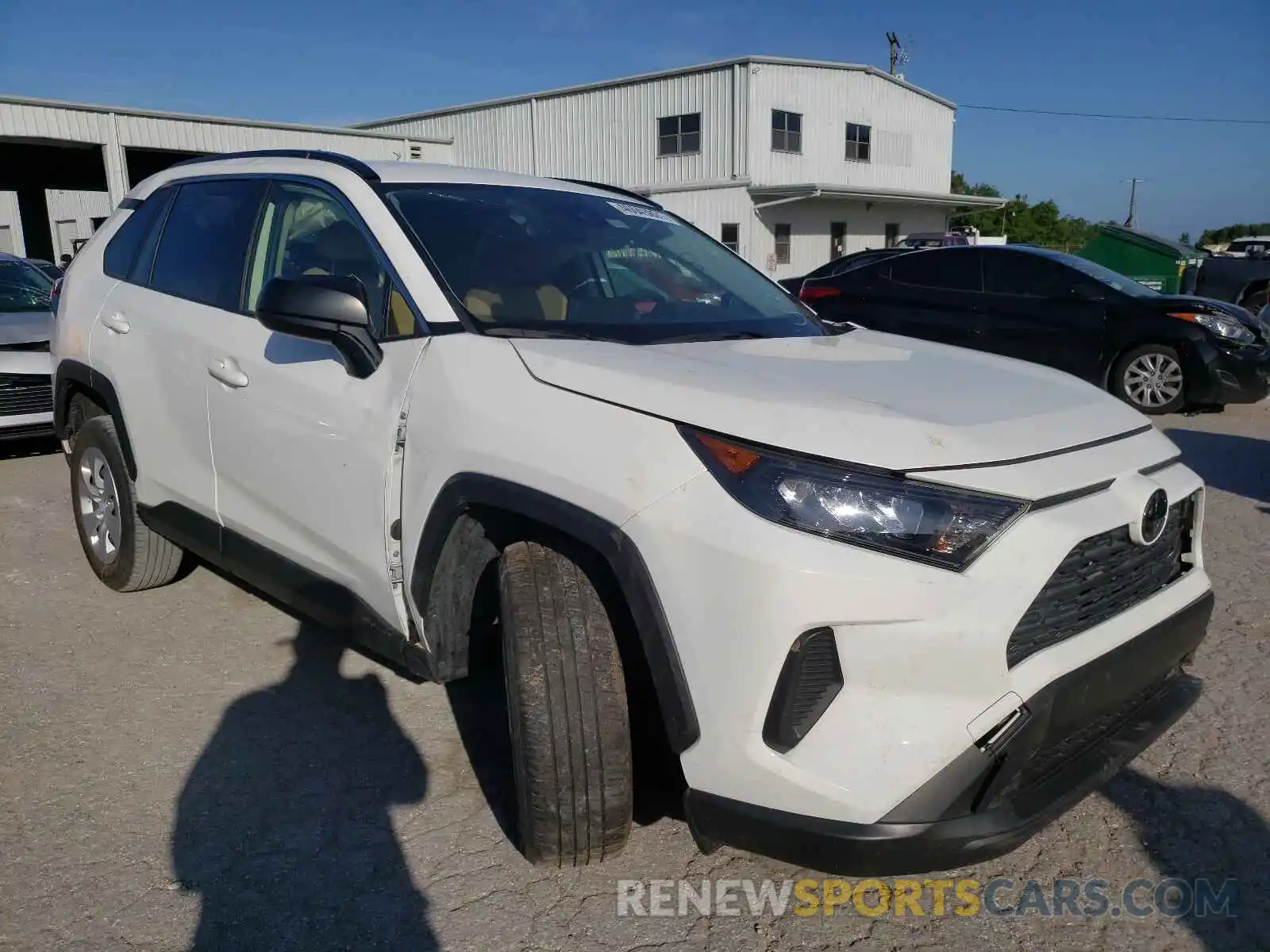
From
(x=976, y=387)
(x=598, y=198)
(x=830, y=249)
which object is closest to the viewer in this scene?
(x=976, y=387)

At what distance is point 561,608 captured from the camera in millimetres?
2371

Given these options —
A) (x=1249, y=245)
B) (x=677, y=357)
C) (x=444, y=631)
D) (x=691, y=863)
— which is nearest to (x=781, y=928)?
(x=691, y=863)

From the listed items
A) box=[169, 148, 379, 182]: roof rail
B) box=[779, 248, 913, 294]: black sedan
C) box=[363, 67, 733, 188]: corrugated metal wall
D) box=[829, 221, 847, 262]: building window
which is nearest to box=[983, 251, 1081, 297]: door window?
box=[779, 248, 913, 294]: black sedan

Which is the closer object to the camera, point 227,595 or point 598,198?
point 598,198

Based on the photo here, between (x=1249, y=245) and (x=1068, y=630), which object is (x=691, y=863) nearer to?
(x=1068, y=630)

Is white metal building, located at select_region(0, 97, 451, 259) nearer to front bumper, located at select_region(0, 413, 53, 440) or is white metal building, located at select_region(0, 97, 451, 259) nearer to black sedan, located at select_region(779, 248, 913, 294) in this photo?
black sedan, located at select_region(779, 248, 913, 294)

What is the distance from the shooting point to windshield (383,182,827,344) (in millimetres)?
2877

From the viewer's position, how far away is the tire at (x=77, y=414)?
4.44 m

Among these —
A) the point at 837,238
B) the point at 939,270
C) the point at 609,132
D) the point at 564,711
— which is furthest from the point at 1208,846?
the point at 837,238

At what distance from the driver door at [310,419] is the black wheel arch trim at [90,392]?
82 cm

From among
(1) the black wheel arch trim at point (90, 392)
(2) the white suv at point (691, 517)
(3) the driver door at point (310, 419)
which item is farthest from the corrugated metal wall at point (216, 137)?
(2) the white suv at point (691, 517)

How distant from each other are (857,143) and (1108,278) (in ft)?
85.3

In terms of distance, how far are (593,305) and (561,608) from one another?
107 cm

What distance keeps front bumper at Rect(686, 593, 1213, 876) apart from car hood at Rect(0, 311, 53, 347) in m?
7.27
